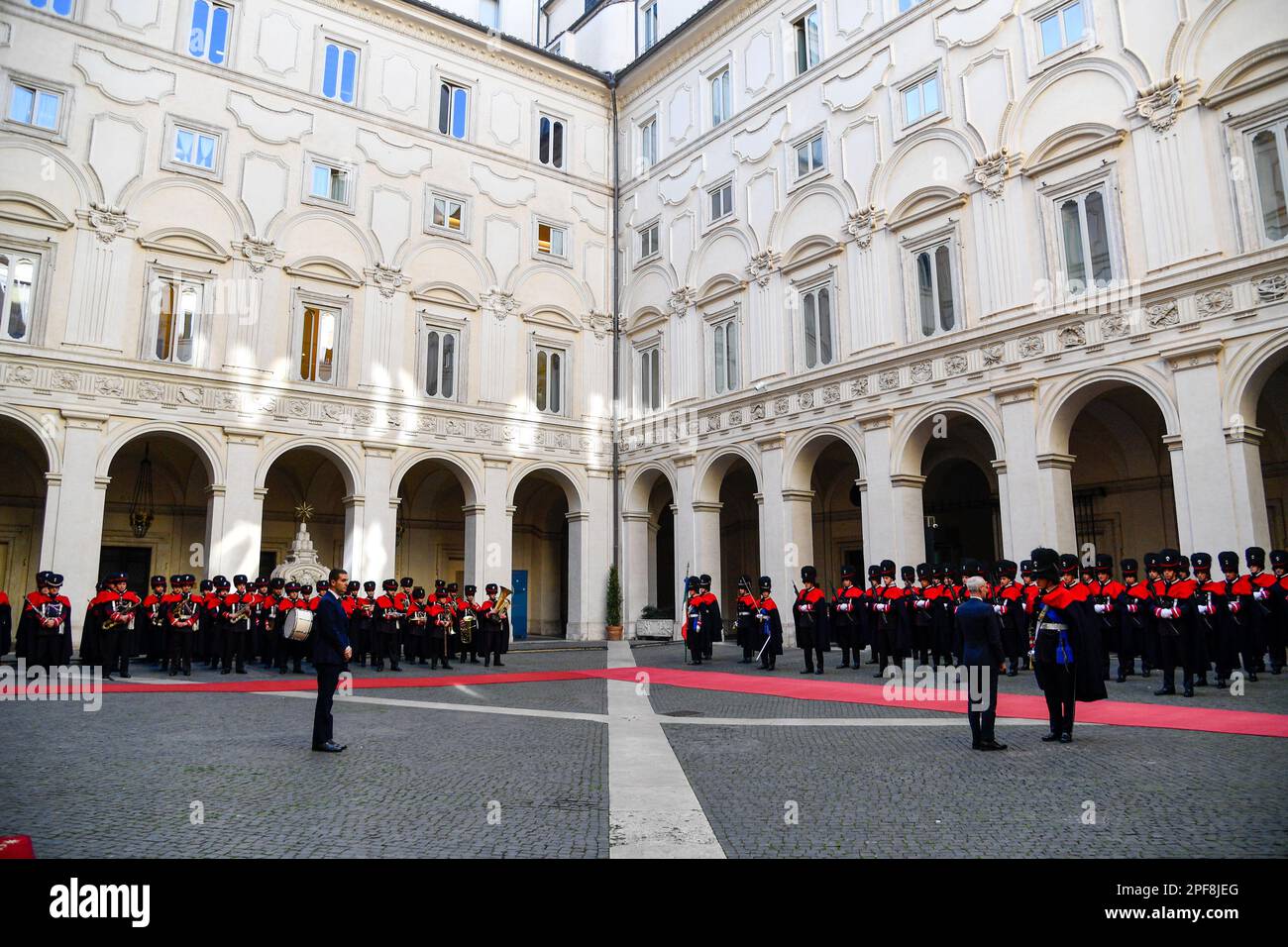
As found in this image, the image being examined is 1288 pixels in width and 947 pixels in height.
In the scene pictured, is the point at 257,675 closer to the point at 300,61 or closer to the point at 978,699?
the point at 978,699

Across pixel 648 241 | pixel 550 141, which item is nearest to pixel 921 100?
pixel 648 241

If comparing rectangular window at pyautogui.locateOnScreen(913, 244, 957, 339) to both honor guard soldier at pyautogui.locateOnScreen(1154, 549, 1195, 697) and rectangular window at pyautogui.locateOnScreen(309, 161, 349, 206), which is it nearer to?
honor guard soldier at pyautogui.locateOnScreen(1154, 549, 1195, 697)

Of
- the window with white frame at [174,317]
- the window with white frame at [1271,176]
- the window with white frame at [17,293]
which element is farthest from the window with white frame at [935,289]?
the window with white frame at [17,293]

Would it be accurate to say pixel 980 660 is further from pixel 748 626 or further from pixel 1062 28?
pixel 1062 28

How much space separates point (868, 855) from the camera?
4613 millimetres

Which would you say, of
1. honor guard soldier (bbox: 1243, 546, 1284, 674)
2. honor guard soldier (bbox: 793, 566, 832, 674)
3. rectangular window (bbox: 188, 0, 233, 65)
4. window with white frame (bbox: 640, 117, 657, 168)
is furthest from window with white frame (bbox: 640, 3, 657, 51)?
honor guard soldier (bbox: 1243, 546, 1284, 674)

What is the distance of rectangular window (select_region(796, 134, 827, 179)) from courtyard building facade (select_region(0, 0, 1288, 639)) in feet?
0.68

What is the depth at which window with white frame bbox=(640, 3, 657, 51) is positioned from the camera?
30.8m

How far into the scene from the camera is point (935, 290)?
66.3ft

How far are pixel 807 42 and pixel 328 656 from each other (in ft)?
74.9

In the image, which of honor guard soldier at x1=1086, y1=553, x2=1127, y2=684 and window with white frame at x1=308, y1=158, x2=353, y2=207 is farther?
window with white frame at x1=308, y1=158, x2=353, y2=207

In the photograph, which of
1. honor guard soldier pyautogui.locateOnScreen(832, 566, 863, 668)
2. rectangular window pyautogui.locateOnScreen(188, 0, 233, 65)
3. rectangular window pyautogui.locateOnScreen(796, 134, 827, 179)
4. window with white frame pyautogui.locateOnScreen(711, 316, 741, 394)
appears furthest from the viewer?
window with white frame pyautogui.locateOnScreen(711, 316, 741, 394)

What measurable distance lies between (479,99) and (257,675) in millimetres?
20219

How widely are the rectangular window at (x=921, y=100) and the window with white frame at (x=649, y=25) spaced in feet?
42.3
